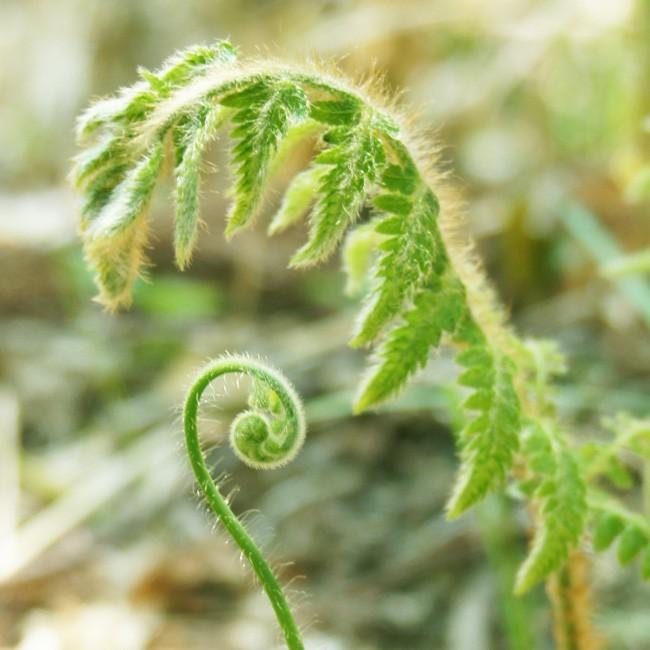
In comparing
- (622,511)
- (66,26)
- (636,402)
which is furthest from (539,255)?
(66,26)

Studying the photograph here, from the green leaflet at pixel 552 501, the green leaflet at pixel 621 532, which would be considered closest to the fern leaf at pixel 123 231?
the green leaflet at pixel 552 501

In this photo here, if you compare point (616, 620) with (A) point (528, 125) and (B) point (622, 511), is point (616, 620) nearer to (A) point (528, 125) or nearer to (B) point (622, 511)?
(B) point (622, 511)

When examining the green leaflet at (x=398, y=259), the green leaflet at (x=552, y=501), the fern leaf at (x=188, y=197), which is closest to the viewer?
the fern leaf at (x=188, y=197)

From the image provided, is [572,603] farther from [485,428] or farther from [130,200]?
[130,200]

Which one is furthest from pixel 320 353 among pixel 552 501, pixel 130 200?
pixel 130 200

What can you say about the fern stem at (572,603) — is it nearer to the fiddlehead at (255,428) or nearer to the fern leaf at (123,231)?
the fiddlehead at (255,428)

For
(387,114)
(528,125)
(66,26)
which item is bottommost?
(387,114)

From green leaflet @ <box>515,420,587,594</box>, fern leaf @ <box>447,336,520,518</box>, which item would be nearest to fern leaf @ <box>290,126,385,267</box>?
fern leaf @ <box>447,336,520,518</box>
